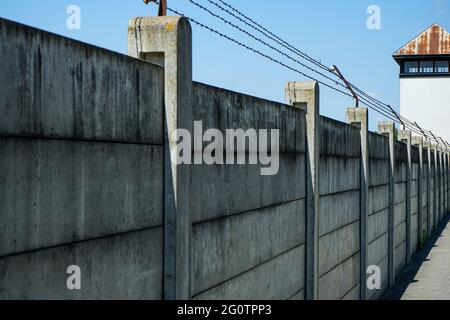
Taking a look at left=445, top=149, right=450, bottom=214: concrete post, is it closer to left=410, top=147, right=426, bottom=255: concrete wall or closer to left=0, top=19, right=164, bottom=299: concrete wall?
left=410, top=147, right=426, bottom=255: concrete wall

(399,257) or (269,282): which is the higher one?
(269,282)

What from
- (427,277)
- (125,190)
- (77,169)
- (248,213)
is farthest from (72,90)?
(427,277)

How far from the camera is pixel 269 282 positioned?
652cm

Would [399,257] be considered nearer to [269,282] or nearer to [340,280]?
[340,280]

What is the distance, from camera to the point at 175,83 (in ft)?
14.8

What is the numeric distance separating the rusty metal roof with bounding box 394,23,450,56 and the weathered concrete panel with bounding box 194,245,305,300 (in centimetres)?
4261

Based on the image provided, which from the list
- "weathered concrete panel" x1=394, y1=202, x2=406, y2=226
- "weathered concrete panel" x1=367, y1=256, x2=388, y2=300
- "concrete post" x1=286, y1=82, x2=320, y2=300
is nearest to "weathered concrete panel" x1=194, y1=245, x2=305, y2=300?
"concrete post" x1=286, y1=82, x2=320, y2=300

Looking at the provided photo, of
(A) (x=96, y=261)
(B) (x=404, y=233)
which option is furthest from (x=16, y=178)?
(B) (x=404, y=233)

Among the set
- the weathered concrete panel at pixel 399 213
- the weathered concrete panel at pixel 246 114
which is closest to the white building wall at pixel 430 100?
the weathered concrete panel at pixel 399 213

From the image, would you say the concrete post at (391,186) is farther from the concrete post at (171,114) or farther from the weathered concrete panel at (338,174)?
the concrete post at (171,114)

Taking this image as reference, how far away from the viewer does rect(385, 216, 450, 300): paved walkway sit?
12969 millimetres

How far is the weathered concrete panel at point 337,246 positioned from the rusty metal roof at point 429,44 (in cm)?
3948

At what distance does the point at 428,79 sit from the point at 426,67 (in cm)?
111
